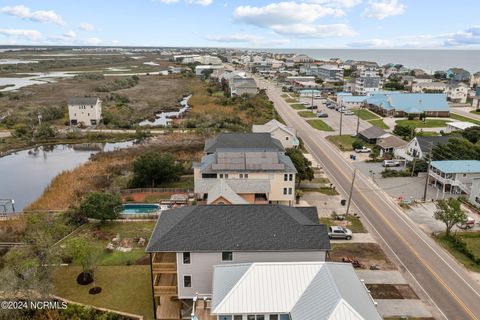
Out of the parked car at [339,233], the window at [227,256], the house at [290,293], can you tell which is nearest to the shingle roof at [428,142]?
the parked car at [339,233]

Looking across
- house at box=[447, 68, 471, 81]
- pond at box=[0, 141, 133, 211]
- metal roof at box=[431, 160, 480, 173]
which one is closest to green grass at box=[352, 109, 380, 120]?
metal roof at box=[431, 160, 480, 173]

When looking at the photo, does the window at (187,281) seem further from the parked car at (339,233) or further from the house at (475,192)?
the house at (475,192)

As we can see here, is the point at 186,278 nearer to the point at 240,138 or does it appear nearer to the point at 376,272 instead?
the point at 376,272

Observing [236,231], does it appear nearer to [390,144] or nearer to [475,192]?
[475,192]

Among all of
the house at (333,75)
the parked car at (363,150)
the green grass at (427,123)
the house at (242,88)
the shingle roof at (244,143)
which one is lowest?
the parked car at (363,150)

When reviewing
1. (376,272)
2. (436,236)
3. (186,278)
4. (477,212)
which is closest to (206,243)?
(186,278)

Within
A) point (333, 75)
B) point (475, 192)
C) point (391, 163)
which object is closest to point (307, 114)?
point (391, 163)
